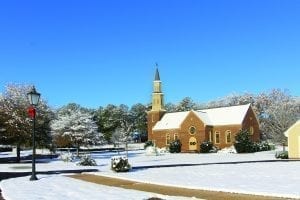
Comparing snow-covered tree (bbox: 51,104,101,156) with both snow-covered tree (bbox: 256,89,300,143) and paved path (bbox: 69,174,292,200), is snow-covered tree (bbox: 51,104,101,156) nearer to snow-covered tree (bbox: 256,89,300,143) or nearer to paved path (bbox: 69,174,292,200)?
snow-covered tree (bbox: 256,89,300,143)

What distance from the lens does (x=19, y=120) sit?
147 ft

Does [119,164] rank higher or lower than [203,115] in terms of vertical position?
lower

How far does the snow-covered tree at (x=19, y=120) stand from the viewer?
147ft

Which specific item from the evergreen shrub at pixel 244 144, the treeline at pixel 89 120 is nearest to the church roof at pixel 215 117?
the treeline at pixel 89 120

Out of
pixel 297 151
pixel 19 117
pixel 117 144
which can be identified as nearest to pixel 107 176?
pixel 19 117

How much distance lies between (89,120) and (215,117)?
2172 centimetres

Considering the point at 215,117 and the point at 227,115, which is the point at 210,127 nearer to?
the point at 215,117

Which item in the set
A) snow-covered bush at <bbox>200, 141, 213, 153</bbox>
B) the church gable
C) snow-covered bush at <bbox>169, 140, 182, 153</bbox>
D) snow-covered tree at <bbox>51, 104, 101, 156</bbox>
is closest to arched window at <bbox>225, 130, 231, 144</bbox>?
the church gable

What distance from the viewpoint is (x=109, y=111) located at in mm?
125625

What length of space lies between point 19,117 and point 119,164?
1946cm

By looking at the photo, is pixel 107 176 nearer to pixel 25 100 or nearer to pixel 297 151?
pixel 25 100

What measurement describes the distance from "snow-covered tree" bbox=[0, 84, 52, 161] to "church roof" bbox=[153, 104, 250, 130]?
1375 inches

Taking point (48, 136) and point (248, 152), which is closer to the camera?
point (48, 136)

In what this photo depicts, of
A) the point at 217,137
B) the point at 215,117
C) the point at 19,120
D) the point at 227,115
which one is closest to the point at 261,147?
the point at 217,137
